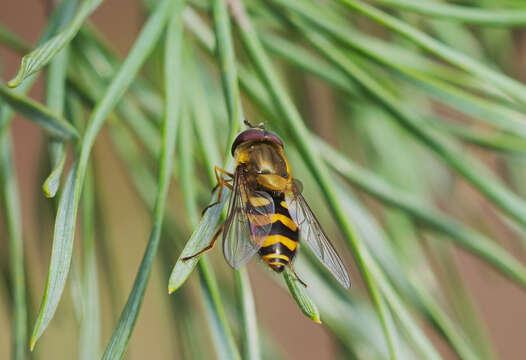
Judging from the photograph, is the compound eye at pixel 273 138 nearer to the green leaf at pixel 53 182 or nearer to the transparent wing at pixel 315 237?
the transparent wing at pixel 315 237

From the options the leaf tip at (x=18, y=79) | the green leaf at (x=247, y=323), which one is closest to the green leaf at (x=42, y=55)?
the leaf tip at (x=18, y=79)

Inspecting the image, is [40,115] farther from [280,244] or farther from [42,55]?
[280,244]

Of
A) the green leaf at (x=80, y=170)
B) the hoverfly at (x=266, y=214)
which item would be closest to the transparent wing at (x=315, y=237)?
the hoverfly at (x=266, y=214)

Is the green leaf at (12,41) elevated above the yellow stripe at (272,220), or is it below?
above

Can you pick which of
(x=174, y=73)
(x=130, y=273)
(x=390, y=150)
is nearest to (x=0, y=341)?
(x=130, y=273)

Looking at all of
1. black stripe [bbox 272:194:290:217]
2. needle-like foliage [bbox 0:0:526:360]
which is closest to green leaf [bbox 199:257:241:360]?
needle-like foliage [bbox 0:0:526:360]

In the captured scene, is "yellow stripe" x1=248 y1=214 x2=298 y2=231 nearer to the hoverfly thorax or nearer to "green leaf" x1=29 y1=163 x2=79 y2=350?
the hoverfly thorax

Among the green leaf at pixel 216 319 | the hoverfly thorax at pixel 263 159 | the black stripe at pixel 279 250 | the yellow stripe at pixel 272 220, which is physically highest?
the hoverfly thorax at pixel 263 159

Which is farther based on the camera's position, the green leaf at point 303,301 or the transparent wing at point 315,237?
the transparent wing at point 315,237
